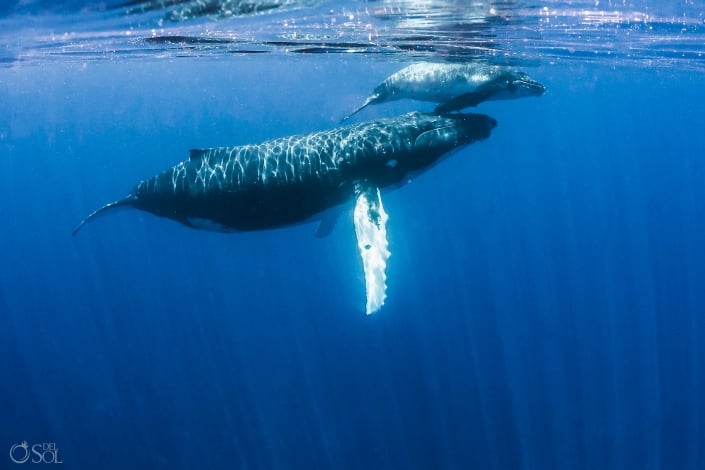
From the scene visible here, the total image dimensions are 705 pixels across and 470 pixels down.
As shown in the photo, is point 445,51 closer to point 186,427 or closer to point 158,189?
point 158,189

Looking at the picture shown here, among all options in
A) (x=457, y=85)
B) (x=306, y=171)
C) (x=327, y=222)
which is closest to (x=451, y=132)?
(x=306, y=171)

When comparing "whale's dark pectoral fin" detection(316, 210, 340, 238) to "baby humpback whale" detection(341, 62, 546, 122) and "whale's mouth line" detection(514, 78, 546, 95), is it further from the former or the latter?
"whale's mouth line" detection(514, 78, 546, 95)

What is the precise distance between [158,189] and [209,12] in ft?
15.1

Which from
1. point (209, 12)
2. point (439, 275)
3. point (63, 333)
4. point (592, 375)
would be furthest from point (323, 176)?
point (63, 333)

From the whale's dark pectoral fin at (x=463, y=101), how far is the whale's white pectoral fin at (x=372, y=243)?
2.70 metres

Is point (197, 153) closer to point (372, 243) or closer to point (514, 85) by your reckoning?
point (372, 243)

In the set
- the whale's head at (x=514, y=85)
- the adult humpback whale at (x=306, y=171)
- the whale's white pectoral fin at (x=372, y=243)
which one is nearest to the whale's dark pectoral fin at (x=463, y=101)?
the whale's head at (x=514, y=85)

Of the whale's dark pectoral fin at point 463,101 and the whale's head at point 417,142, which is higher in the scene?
the whale's dark pectoral fin at point 463,101

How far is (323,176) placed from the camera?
8.08 meters

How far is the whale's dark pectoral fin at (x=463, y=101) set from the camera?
951cm

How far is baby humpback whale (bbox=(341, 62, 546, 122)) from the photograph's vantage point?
32.2ft

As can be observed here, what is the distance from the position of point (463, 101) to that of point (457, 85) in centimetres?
106

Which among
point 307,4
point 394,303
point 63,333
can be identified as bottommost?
point 63,333

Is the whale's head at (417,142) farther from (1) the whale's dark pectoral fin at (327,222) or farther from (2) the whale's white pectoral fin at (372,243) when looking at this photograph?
(1) the whale's dark pectoral fin at (327,222)
